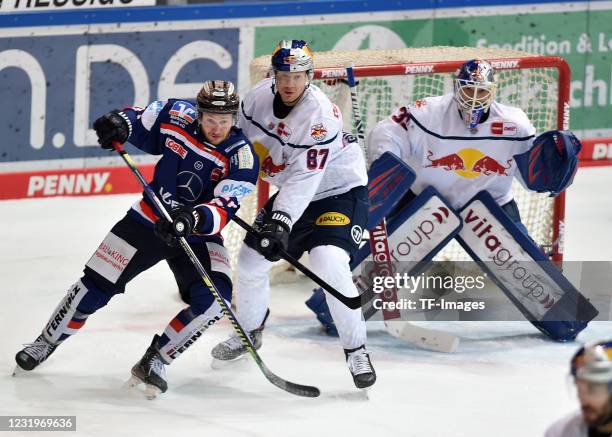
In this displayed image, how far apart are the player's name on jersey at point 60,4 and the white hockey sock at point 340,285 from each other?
3101mm

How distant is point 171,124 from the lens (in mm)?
4781

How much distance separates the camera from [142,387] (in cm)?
489

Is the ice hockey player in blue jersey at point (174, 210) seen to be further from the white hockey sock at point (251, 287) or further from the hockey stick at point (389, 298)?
the hockey stick at point (389, 298)

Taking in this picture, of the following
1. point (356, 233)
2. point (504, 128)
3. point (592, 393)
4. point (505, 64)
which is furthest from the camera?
point (505, 64)

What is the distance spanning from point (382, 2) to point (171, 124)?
3.49m

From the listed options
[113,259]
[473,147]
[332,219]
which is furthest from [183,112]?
[473,147]

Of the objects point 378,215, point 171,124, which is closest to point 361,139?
point 378,215

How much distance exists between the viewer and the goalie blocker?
561 centimetres

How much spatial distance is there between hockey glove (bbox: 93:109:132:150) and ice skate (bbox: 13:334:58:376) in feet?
2.61

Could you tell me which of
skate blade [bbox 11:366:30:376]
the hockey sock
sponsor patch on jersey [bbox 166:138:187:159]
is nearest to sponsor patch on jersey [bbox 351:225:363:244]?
sponsor patch on jersey [bbox 166:138:187:159]

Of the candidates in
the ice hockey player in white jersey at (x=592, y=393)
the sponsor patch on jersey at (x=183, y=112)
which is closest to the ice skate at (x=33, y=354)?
the sponsor patch on jersey at (x=183, y=112)

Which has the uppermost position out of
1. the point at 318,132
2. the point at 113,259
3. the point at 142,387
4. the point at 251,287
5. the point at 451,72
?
the point at 451,72

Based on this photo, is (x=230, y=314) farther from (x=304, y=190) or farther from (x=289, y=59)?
(x=289, y=59)

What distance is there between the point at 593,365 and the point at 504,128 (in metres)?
2.83
